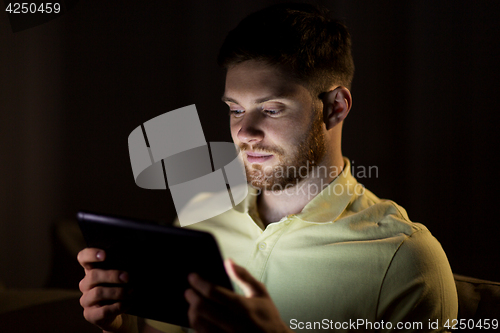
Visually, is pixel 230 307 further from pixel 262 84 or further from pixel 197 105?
pixel 197 105

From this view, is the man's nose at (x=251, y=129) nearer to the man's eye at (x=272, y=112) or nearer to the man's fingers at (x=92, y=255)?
the man's eye at (x=272, y=112)

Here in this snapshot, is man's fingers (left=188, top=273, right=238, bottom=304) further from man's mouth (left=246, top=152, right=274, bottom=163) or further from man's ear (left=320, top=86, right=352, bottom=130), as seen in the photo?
man's ear (left=320, top=86, right=352, bottom=130)

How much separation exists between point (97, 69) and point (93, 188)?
0.45m

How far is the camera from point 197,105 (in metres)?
1.47

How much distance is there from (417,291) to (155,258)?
1.74 feet

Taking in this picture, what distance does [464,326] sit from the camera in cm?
84

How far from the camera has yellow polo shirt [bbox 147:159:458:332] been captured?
792 mm

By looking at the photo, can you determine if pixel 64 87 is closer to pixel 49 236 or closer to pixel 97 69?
pixel 97 69

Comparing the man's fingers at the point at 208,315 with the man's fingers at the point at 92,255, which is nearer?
the man's fingers at the point at 208,315

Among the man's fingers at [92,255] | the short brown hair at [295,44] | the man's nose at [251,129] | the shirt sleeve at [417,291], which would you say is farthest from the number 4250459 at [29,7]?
the shirt sleeve at [417,291]

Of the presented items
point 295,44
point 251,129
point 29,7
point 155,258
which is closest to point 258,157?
point 251,129

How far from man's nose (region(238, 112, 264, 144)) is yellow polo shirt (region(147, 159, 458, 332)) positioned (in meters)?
0.21

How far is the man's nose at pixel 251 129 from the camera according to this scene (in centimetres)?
93

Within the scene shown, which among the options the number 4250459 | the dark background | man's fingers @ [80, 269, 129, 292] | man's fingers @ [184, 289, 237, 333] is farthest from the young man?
the number 4250459
